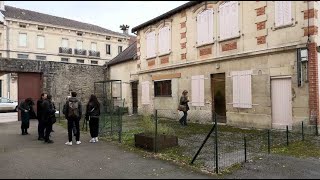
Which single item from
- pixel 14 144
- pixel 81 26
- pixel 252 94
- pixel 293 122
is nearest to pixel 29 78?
pixel 14 144

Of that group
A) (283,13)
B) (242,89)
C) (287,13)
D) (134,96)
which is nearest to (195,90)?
(242,89)

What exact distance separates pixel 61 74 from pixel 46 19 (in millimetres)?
21921

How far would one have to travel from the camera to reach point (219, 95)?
14.7 meters

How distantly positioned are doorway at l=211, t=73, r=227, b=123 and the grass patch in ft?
17.7

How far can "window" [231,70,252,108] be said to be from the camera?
13.0 metres

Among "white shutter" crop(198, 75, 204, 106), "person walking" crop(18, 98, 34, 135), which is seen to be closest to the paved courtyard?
"person walking" crop(18, 98, 34, 135)

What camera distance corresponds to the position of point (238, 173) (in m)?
6.24

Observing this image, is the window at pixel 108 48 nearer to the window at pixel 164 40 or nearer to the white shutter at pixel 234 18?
the window at pixel 164 40

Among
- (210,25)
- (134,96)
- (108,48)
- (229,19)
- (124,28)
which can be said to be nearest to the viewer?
(229,19)

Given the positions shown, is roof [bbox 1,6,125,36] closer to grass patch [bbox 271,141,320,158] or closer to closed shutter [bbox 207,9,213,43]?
closed shutter [bbox 207,9,213,43]

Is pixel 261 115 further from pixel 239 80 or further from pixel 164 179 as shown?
pixel 164 179

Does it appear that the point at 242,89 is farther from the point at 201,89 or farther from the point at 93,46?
the point at 93,46

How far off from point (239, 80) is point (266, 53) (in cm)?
177

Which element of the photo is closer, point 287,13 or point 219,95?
point 287,13
